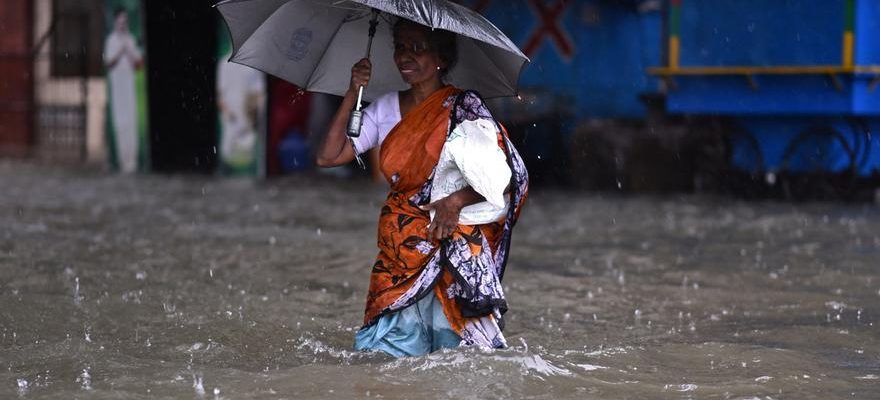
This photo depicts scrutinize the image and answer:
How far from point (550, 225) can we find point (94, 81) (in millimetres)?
12076

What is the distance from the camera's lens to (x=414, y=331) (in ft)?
15.8

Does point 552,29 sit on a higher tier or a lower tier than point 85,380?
higher

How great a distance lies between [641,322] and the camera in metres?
6.71

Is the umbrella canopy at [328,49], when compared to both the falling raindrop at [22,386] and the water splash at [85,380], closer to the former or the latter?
the water splash at [85,380]

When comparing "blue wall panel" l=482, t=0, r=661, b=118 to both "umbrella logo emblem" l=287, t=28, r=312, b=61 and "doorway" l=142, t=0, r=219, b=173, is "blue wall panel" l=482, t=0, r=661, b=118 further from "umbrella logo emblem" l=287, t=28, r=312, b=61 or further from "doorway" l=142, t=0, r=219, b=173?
"umbrella logo emblem" l=287, t=28, r=312, b=61

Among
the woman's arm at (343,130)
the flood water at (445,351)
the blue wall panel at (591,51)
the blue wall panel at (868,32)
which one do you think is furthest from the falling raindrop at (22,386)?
the blue wall panel at (591,51)

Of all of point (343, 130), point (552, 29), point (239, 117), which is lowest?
point (239, 117)

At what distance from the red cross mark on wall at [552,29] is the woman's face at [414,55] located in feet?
37.9

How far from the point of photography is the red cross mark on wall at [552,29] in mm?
16172

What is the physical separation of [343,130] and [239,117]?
1296 centimetres

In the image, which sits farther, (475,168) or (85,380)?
(85,380)

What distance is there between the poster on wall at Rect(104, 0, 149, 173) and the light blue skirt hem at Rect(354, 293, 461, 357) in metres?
13.8

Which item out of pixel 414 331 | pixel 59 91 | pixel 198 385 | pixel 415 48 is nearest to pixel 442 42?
pixel 415 48

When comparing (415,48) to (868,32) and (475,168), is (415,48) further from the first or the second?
(868,32)
